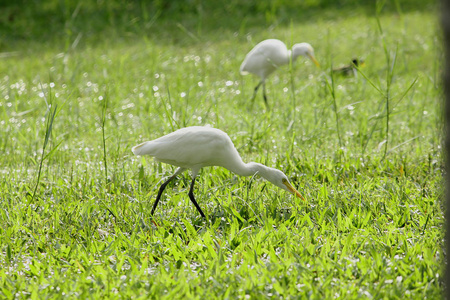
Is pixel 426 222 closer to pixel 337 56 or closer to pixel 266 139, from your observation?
pixel 266 139

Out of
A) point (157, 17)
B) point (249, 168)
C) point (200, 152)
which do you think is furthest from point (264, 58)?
point (157, 17)

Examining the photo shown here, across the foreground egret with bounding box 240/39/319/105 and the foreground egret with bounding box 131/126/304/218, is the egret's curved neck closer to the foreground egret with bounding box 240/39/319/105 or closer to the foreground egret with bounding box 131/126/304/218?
the foreground egret with bounding box 131/126/304/218

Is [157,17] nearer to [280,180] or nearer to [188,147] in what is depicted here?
[188,147]

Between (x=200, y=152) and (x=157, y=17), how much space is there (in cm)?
953

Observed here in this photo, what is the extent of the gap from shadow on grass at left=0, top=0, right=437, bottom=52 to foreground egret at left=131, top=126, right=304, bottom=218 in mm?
7409

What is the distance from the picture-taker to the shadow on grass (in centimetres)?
1173

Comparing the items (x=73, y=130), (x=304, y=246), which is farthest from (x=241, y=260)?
(x=73, y=130)

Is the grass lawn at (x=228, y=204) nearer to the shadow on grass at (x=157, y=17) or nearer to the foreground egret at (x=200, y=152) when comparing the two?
the foreground egret at (x=200, y=152)

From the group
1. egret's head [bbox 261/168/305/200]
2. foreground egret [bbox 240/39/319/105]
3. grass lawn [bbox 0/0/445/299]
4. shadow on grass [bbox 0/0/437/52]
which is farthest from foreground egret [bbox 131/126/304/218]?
shadow on grass [bbox 0/0/437/52]

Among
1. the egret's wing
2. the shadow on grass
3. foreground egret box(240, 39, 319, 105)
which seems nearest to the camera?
the egret's wing

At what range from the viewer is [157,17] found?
12.9 meters

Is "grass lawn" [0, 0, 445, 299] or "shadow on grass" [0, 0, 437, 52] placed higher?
"shadow on grass" [0, 0, 437, 52]

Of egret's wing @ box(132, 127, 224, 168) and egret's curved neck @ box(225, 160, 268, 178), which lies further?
egret's curved neck @ box(225, 160, 268, 178)

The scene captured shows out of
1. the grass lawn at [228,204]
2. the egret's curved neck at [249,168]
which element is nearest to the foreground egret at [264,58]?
the grass lawn at [228,204]
